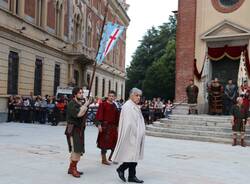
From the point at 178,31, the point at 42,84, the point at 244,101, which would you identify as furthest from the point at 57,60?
the point at 244,101

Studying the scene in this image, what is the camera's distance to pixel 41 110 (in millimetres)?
24719

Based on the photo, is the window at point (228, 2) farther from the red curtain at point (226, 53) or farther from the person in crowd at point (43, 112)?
the person in crowd at point (43, 112)

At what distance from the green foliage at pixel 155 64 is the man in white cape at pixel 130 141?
51086 mm

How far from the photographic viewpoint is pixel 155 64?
61.2m

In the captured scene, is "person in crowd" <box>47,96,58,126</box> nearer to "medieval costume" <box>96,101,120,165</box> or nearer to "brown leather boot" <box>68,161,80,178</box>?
"medieval costume" <box>96,101,120,165</box>

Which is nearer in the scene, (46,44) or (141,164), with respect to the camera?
(141,164)

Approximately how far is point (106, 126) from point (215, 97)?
10954 mm

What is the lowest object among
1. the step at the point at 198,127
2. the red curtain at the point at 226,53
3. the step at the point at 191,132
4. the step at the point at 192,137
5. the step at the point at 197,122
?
the step at the point at 192,137

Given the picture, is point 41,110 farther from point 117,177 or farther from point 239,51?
point 117,177

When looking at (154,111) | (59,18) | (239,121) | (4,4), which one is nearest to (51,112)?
(154,111)

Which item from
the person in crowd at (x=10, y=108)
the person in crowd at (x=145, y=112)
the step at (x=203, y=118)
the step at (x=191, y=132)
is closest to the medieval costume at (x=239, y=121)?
the step at (x=191, y=132)

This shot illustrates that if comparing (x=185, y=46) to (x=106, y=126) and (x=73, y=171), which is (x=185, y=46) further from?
(x=73, y=171)

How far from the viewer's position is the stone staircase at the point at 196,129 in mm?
17198

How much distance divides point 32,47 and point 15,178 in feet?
67.5
